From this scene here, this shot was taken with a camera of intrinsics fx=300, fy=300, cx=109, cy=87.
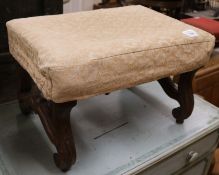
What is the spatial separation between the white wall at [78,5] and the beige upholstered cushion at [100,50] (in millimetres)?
873

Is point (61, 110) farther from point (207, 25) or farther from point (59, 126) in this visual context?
point (207, 25)

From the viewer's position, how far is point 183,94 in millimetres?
800

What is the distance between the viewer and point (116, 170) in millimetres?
680

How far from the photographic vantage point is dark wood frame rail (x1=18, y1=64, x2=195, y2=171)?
61cm

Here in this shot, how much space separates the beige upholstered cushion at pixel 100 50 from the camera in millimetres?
528

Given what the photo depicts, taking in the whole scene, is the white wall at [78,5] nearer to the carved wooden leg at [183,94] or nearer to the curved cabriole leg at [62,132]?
the carved wooden leg at [183,94]

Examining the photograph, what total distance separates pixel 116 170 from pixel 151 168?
0.34 feet

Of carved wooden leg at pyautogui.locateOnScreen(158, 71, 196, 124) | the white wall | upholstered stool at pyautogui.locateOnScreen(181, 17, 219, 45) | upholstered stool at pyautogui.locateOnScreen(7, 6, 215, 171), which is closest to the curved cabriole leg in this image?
upholstered stool at pyautogui.locateOnScreen(7, 6, 215, 171)

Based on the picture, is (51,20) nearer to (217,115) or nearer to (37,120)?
(37,120)

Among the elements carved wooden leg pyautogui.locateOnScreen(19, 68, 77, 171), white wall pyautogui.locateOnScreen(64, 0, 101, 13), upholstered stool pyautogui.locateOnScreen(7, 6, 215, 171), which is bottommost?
white wall pyautogui.locateOnScreen(64, 0, 101, 13)

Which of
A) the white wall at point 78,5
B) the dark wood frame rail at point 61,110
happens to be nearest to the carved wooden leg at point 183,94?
the dark wood frame rail at point 61,110

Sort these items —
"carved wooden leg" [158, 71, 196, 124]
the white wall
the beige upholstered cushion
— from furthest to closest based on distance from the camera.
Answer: the white wall, "carved wooden leg" [158, 71, 196, 124], the beige upholstered cushion

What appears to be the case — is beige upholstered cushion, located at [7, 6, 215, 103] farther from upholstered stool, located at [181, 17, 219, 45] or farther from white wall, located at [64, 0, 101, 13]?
white wall, located at [64, 0, 101, 13]

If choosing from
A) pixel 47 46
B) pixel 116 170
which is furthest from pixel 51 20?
pixel 116 170
